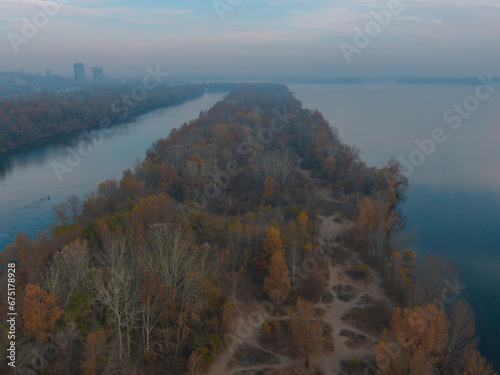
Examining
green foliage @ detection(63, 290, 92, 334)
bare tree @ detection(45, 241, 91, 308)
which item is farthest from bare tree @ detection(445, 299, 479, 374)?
bare tree @ detection(45, 241, 91, 308)

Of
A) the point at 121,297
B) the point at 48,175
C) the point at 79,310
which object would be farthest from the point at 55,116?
the point at 121,297

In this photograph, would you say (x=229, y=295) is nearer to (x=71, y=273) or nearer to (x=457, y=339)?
(x=71, y=273)

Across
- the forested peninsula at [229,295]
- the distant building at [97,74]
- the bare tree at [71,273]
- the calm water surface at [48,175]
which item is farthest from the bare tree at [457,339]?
the distant building at [97,74]

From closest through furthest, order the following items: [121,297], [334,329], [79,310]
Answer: [79,310] → [121,297] → [334,329]

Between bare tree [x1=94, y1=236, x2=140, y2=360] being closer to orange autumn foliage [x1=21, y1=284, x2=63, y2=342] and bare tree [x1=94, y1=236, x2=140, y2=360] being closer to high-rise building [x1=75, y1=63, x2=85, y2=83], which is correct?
orange autumn foliage [x1=21, y1=284, x2=63, y2=342]

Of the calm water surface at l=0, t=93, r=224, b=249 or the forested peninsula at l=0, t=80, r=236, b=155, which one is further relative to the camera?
the forested peninsula at l=0, t=80, r=236, b=155
